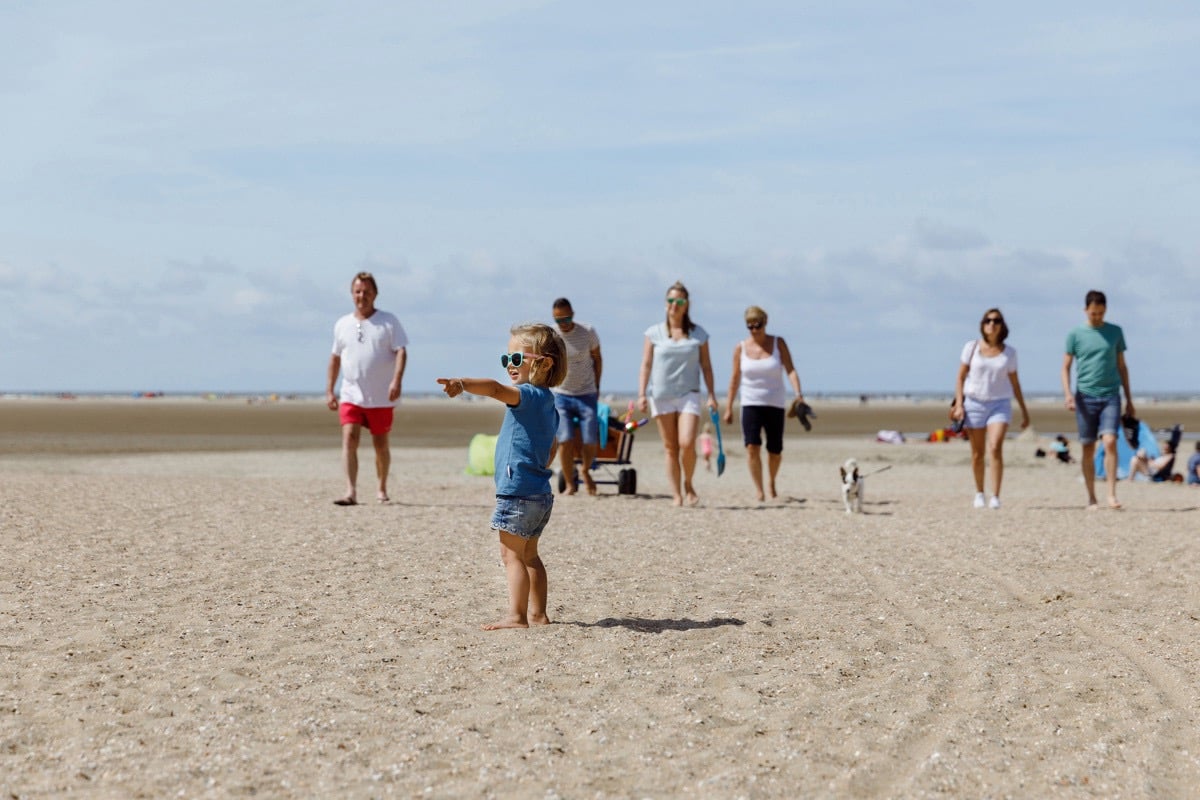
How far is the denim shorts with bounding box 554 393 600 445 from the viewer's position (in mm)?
11977

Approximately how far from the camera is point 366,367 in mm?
11047

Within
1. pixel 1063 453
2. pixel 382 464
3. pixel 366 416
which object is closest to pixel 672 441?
pixel 382 464

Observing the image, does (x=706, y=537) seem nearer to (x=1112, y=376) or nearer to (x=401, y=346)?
(x=401, y=346)

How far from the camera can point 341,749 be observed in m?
4.07

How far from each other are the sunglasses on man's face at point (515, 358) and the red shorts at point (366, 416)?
545cm

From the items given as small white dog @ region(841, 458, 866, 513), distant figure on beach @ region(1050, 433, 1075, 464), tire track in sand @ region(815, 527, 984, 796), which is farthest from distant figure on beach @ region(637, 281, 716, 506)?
distant figure on beach @ region(1050, 433, 1075, 464)

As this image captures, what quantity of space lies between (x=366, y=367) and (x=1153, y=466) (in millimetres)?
11697

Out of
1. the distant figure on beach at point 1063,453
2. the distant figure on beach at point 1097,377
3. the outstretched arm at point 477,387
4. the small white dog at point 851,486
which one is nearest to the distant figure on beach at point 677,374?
the small white dog at point 851,486

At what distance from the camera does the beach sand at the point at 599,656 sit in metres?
3.95

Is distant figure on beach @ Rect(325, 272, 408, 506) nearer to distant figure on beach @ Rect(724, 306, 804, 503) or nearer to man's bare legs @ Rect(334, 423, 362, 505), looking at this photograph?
man's bare legs @ Rect(334, 423, 362, 505)

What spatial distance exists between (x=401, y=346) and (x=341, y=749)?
725cm

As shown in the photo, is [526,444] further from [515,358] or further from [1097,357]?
[1097,357]

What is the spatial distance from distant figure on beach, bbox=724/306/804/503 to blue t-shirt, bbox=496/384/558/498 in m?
6.34

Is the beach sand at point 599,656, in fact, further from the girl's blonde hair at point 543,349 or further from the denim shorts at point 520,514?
the girl's blonde hair at point 543,349
